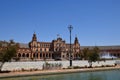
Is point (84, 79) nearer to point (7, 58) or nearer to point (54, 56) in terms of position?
point (7, 58)

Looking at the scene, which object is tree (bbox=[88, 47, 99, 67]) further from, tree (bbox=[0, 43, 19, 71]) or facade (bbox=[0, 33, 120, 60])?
facade (bbox=[0, 33, 120, 60])

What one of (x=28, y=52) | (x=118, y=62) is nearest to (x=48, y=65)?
(x=118, y=62)

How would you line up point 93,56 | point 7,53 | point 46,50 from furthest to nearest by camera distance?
point 46,50 < point 93,56 < point 7,53

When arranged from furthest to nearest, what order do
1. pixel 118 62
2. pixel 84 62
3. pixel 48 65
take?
pixel 118 62 < pixel 84 62 < pixel 48 65

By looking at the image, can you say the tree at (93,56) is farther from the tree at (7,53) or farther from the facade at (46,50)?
the facade at (46,50)

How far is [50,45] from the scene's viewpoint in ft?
490

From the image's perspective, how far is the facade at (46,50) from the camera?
13750 centimetres

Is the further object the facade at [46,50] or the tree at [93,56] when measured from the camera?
the facade at [46,50]

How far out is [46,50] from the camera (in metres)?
147

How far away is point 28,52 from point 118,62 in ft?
199

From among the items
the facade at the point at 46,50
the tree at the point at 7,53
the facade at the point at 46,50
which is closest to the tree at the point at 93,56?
the tree at the point at 7,53

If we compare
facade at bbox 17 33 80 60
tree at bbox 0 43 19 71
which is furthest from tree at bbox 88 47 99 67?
facade at bbox 17 33 80 60

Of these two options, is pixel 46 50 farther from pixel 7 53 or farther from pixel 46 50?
pixel 7 53

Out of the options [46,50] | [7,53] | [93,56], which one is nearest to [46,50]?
[46,50]
